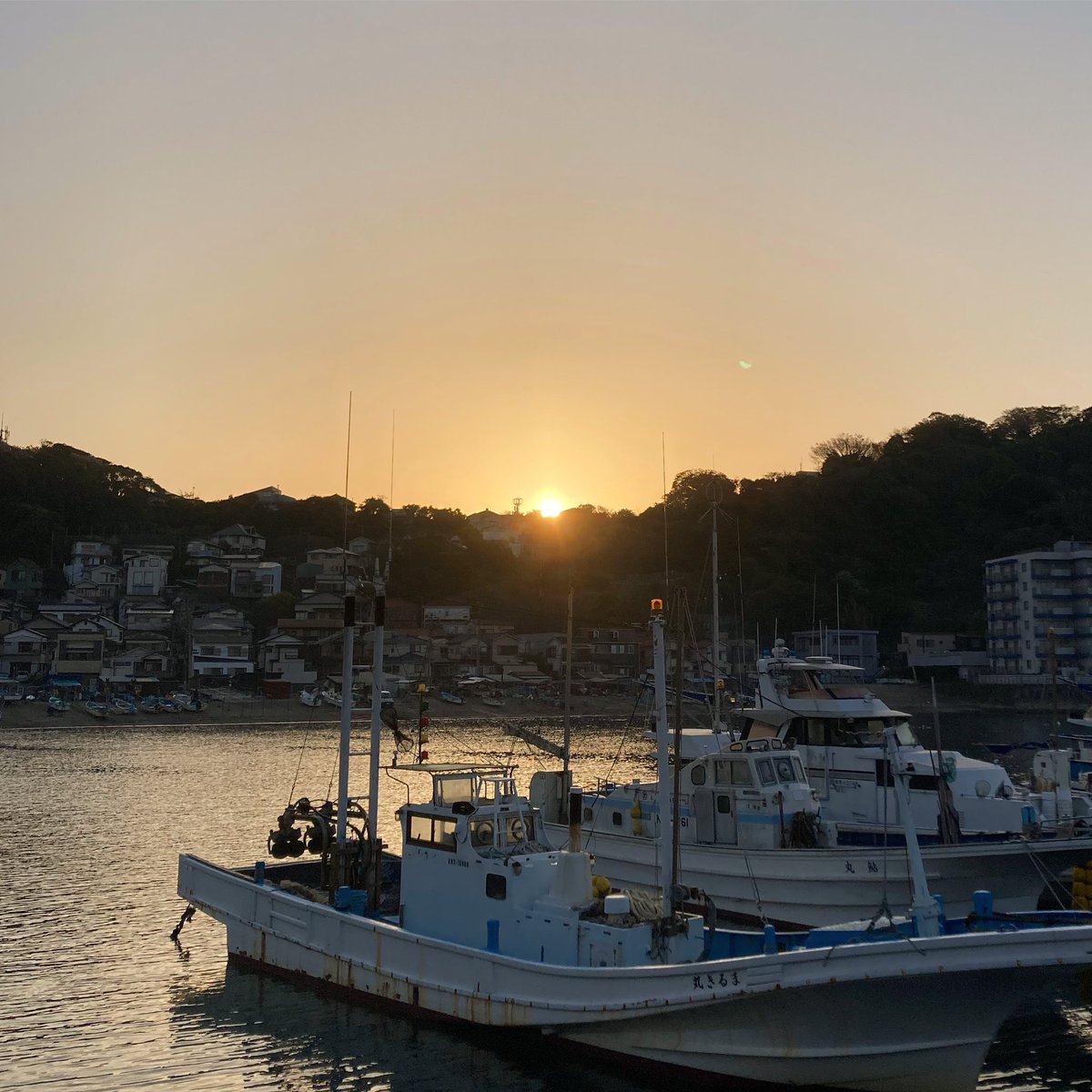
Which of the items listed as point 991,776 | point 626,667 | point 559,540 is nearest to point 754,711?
point 991,776

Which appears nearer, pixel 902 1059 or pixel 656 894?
pixel 902 1059

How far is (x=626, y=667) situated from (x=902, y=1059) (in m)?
120

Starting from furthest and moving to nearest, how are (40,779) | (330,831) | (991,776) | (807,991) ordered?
(40,779)
(991,776)
(330,831)
(807,991)

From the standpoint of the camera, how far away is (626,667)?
133500 mm

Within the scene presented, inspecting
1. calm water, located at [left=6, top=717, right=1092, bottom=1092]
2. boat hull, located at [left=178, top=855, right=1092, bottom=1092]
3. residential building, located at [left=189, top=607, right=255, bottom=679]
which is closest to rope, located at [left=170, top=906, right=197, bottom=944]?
calm water, located at [left=6, top=717, right=1092, bottom=1092]

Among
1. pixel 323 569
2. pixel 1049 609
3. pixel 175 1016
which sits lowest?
pixel 175 1016

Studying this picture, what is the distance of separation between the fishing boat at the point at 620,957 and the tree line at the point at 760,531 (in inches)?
4358

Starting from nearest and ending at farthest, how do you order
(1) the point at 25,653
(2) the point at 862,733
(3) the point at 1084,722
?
(2) the point at 862,733
(3) the point at 1084,722
(1) the point at 25,653

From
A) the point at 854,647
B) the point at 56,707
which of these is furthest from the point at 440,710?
the point at 854,647

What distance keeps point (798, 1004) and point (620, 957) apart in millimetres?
2638

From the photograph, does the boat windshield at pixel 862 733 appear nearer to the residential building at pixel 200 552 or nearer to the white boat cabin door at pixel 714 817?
the white boat cabin door at pixel 714 817

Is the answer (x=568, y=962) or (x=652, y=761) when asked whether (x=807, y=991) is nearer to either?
(x=568, y=962)

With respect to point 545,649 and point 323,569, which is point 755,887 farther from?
point 323,569

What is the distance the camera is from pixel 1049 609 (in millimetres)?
116625
